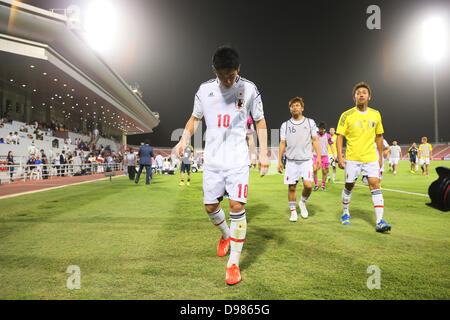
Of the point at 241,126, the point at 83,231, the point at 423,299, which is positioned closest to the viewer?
the point at 423,299

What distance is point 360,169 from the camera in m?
4.09

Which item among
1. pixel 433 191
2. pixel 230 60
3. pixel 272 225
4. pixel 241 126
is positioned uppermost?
pixel 230 60

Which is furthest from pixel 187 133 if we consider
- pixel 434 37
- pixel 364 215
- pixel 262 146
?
pixel 434 37

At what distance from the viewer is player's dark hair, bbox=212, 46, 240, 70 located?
2332 millimetres

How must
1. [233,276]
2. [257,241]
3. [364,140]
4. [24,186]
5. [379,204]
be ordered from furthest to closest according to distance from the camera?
[24,186]
[364,140]
[379,204]
[257,241]
[233,276]

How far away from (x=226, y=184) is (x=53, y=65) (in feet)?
69.8

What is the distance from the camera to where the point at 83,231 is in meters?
4.06

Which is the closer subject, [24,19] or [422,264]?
[422,264]

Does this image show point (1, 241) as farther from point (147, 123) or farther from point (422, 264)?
point (147, 123)

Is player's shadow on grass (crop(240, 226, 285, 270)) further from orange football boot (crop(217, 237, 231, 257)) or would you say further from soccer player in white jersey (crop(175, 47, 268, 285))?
soccer player in white jersey (crop(175, 47, 268, 285))

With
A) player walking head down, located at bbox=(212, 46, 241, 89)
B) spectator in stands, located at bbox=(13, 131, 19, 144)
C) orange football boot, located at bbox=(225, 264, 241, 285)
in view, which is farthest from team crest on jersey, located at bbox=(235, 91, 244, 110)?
spectator in stands, located at bbox=(13, 131, 19, 144)

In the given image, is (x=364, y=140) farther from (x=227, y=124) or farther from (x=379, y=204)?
(x=227, y=124)
